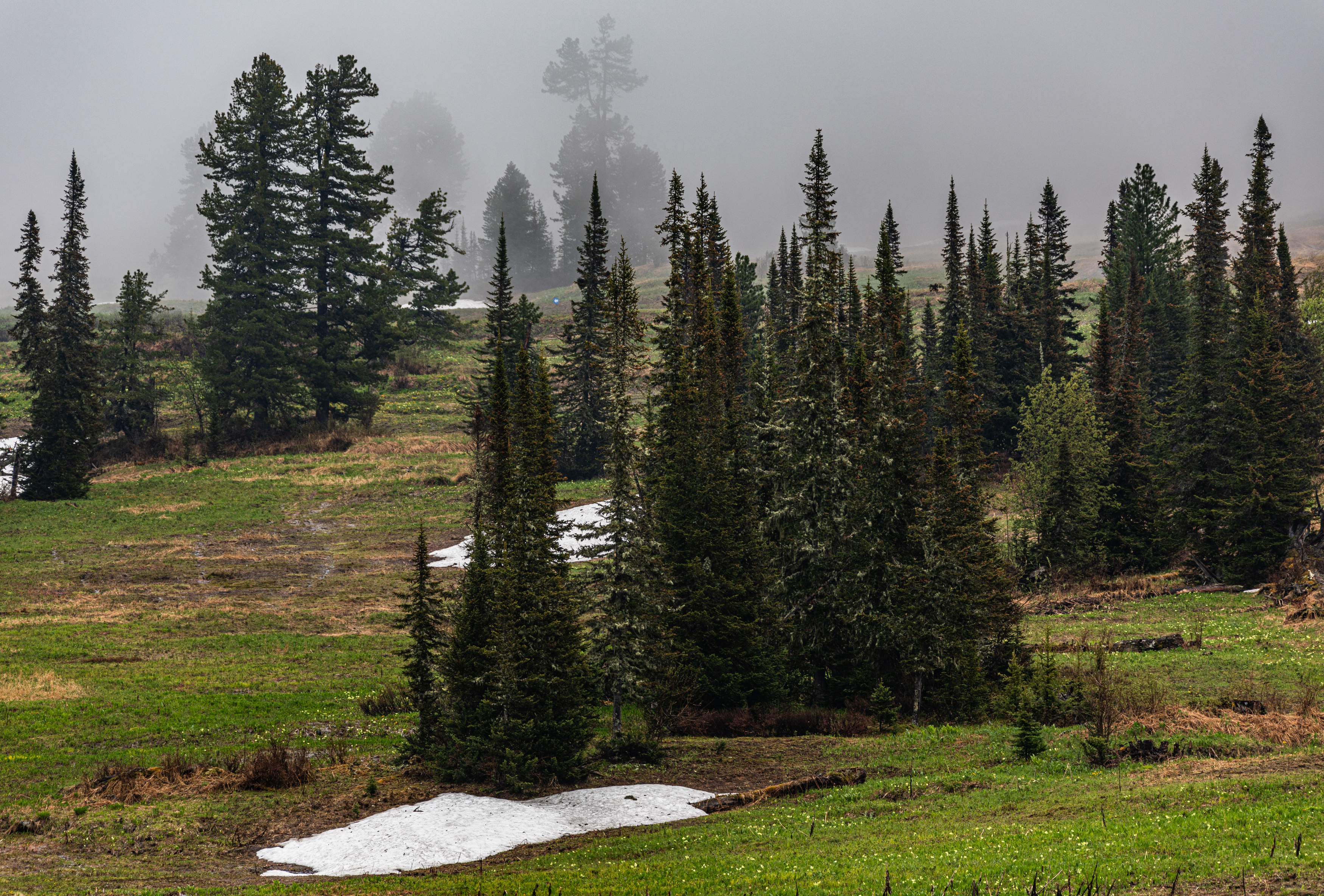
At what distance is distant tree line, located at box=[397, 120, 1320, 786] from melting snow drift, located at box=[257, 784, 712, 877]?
1.58 metres

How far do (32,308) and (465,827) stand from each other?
7160 cm

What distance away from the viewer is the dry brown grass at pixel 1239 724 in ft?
76.4

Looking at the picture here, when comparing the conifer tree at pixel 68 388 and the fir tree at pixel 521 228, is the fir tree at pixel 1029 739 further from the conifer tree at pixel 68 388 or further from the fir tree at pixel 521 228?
the fir tree at pixel 521 228

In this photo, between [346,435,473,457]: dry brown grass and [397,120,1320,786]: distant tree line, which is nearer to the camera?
[397,120,1320,786]: distant tree line

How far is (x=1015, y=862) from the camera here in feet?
46.1

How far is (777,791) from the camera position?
918 inches

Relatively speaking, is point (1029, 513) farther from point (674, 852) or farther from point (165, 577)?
point (165, 577)

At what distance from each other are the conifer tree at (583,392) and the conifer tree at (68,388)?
3950 centimetres

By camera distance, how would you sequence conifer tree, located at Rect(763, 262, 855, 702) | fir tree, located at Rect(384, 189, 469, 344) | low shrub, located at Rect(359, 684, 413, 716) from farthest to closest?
fir tree, located at Rect(384, 189, 469, 344)
conifer tree, located at Rect(763, 262, 855, 702)
low shrub, located at Rect(359, 684, 413, 716)

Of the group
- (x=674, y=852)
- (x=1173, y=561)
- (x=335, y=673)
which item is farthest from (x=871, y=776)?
(x=1173, y=561)

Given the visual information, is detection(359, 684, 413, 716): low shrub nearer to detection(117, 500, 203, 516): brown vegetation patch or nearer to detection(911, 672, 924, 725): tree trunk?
detection(911, 672, 924, 725): tree trunk

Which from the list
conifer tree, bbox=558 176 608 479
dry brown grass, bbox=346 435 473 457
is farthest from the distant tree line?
dry brown grass, bbox=346 435 473 457

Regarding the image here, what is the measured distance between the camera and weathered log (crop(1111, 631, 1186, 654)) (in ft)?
121

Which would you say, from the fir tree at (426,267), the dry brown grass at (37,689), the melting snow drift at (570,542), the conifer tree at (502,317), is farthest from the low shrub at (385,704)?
the fir tree at (426,267)
